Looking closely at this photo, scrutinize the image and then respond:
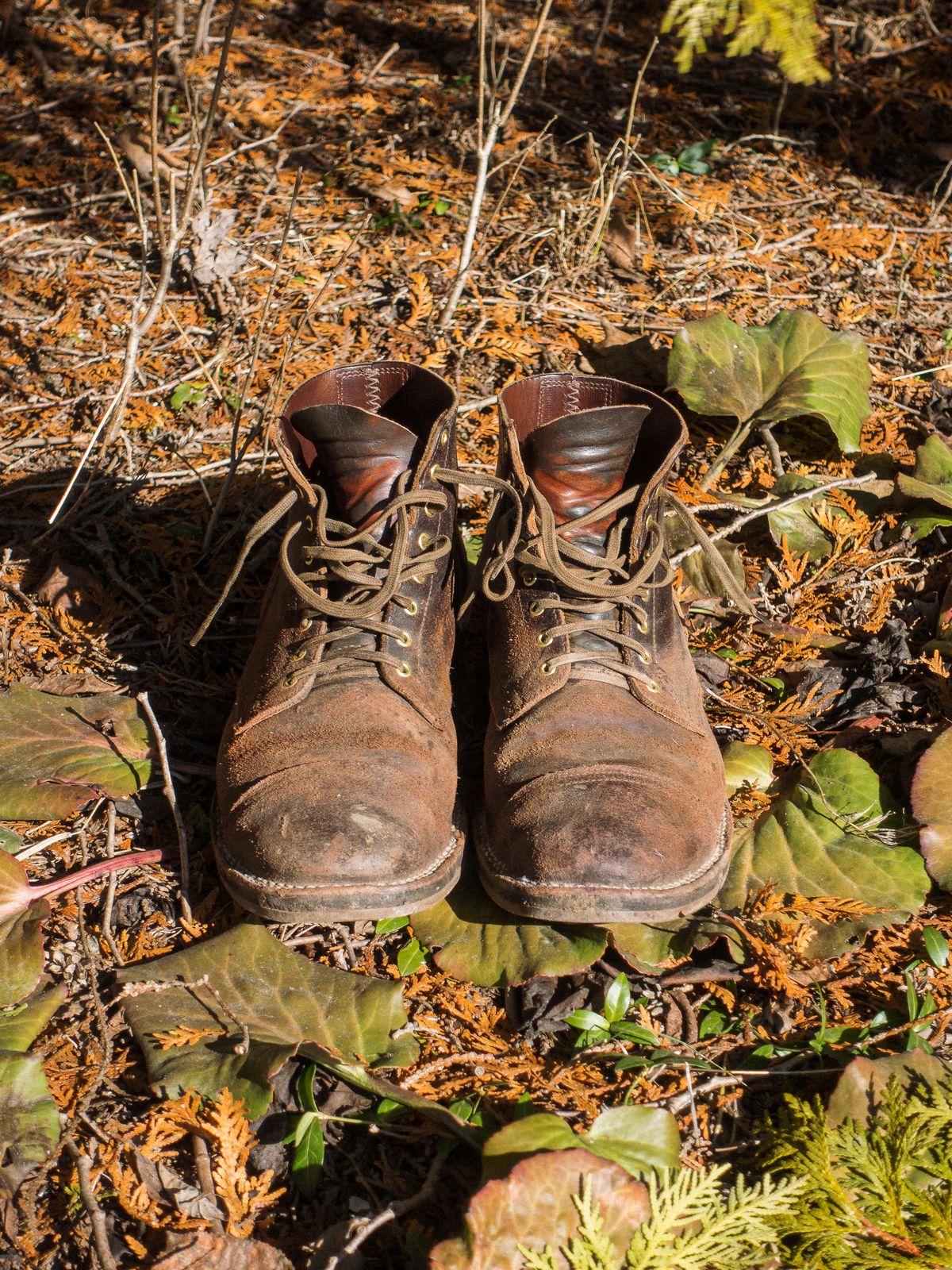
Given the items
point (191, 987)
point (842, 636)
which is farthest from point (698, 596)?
point (191, 987)

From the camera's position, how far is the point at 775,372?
314 cm

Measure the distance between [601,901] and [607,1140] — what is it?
39 cm

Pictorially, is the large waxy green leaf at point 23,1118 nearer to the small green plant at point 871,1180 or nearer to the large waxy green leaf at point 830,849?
the small green plant at point 871,1180

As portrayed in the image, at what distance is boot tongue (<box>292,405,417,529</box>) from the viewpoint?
2137 mm

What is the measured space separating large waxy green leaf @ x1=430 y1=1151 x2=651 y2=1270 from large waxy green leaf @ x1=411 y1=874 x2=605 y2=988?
416 mm

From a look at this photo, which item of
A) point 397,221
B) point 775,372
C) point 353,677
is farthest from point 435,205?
point 353,677

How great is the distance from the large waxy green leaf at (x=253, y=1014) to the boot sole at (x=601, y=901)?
274 mm

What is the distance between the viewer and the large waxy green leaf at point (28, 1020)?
177cm

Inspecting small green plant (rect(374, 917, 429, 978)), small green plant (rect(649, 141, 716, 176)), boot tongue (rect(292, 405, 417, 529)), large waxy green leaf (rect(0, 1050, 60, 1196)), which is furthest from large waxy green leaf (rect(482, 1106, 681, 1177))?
small green plant (rect(649, 141, 716, 176))

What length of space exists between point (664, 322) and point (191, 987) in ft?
8.83

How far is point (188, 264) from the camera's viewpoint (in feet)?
11.9

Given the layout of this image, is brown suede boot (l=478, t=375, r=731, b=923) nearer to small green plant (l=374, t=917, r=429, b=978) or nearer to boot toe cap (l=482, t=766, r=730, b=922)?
boot toe cap (l=482, t=766, r=730, b=922)

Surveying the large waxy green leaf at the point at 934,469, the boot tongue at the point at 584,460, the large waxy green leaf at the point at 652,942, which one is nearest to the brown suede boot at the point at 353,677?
the boot tongue at the point at 584,460

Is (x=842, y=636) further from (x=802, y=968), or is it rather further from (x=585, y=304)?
(x=585, y=304)
